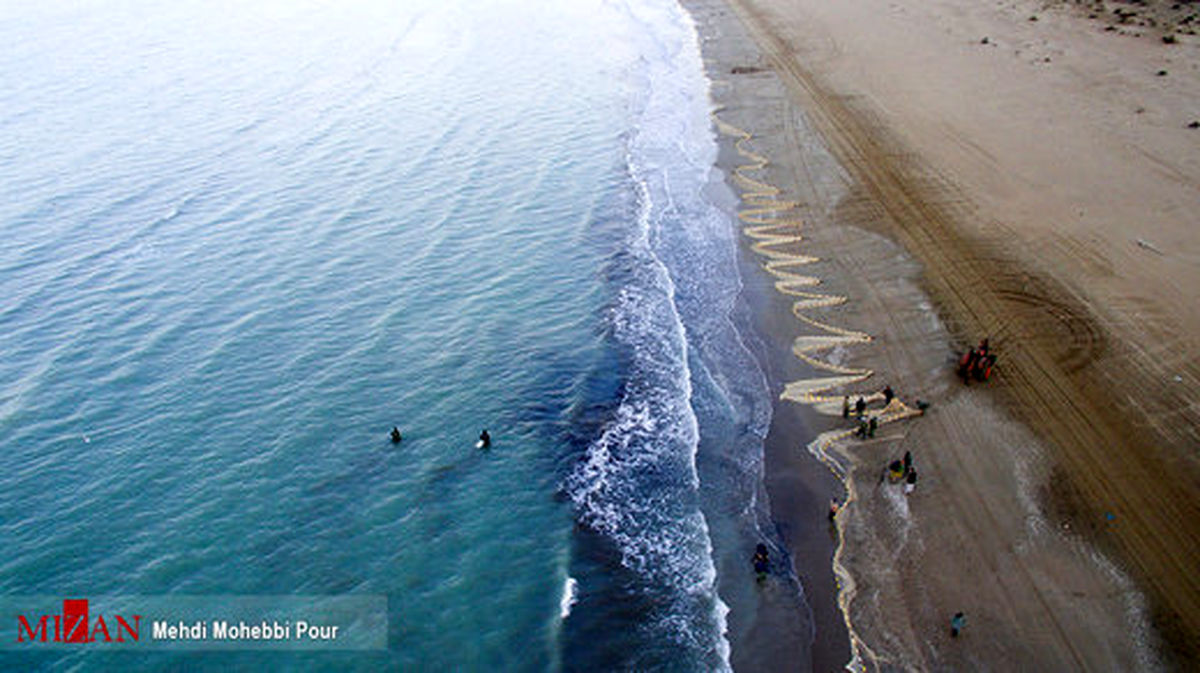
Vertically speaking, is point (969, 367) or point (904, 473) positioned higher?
point (969, 367)

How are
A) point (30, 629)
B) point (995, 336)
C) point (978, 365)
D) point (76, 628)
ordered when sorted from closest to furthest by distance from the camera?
point (30, 629)
point (76, 628)
point (978, 365)
point (995, 336)

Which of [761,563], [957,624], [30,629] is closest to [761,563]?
[761,563]

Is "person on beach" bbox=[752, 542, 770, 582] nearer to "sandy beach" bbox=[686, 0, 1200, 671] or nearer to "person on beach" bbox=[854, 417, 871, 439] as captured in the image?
"sandy beach" bbox=[686, 0, 1200, 671]

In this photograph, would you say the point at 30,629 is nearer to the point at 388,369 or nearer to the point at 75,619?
the point at 75,619

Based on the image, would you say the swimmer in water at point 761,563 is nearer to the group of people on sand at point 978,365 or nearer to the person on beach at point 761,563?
the person on beach at point 761,563

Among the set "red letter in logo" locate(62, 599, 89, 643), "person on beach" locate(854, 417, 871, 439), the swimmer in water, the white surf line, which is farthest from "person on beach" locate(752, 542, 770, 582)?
"red letter in logo" locate(62, 599, 89, 643)

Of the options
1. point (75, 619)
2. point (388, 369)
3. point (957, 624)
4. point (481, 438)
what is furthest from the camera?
point (388, 369)

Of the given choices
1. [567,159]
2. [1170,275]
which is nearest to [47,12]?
[567,159]
